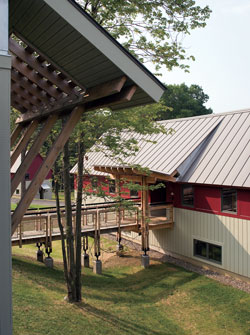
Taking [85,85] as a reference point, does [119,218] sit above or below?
below

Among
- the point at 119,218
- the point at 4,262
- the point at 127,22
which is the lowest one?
the point at 119,218

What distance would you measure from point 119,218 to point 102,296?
4.50 metres

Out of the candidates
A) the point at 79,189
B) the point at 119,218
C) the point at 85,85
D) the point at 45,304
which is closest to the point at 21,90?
the point at 85,85

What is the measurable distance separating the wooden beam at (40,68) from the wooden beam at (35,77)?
0.18 meters

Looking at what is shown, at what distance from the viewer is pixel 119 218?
50.1ft

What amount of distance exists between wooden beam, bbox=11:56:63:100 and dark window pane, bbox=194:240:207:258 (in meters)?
11.7

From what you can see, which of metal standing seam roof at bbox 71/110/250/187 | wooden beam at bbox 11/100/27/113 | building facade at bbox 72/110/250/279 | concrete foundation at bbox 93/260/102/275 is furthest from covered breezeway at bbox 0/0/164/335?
concrete foundation at bbox 93/260/102/275

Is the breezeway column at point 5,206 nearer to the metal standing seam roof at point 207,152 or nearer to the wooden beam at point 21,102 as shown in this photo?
the wooden beam at point 21,102

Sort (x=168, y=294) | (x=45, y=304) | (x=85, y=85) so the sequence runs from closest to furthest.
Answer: (x=85, y=85), (x=45, y=304), (x=168, y=294)

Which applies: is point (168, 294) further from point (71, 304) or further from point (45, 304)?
point (45, 304)

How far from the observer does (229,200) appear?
13.7 metres

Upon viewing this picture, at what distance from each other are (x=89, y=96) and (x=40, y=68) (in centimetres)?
90

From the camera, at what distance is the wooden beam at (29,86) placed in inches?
209

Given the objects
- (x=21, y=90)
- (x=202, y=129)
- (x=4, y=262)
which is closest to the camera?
(x=4, y=262)
